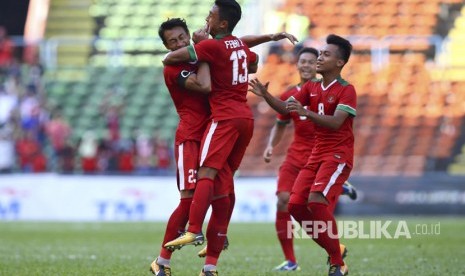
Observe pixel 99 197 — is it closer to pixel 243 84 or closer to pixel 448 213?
pixel 448 213

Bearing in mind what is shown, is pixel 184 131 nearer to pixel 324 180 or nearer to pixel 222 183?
pixel 222 183

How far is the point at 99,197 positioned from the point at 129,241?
707 cm

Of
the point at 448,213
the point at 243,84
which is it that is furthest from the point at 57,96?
the point at 243,84

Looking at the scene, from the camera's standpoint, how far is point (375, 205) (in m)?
23.8

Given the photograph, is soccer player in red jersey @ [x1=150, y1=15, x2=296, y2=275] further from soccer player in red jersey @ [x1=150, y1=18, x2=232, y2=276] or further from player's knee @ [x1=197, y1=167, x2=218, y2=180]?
player's knee @ [x1=197, y1=167, x2=218, y2=180]

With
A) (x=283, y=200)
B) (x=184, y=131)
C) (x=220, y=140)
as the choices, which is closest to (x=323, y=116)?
(x=220, y=140)

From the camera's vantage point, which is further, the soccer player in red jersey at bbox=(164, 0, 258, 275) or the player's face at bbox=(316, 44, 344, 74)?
the player's face at bbox=(316, 44, 344, 74)

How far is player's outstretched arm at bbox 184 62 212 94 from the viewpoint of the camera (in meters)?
9.44

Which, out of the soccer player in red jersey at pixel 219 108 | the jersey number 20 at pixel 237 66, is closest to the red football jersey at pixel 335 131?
the soccer player in red jersey at pixel 219 108

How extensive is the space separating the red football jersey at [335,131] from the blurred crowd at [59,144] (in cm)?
1428

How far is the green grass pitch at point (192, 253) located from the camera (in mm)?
11203

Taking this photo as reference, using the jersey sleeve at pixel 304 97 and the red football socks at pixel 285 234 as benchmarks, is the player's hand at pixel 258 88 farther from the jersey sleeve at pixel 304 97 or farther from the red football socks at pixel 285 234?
the red football socks at pixel 285 234

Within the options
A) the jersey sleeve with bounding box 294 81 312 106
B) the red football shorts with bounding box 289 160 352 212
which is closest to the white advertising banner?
the jersey sleeve with bounding box 294 81 312 106

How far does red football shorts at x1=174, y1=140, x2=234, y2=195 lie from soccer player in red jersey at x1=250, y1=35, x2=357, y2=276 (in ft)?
2.63
